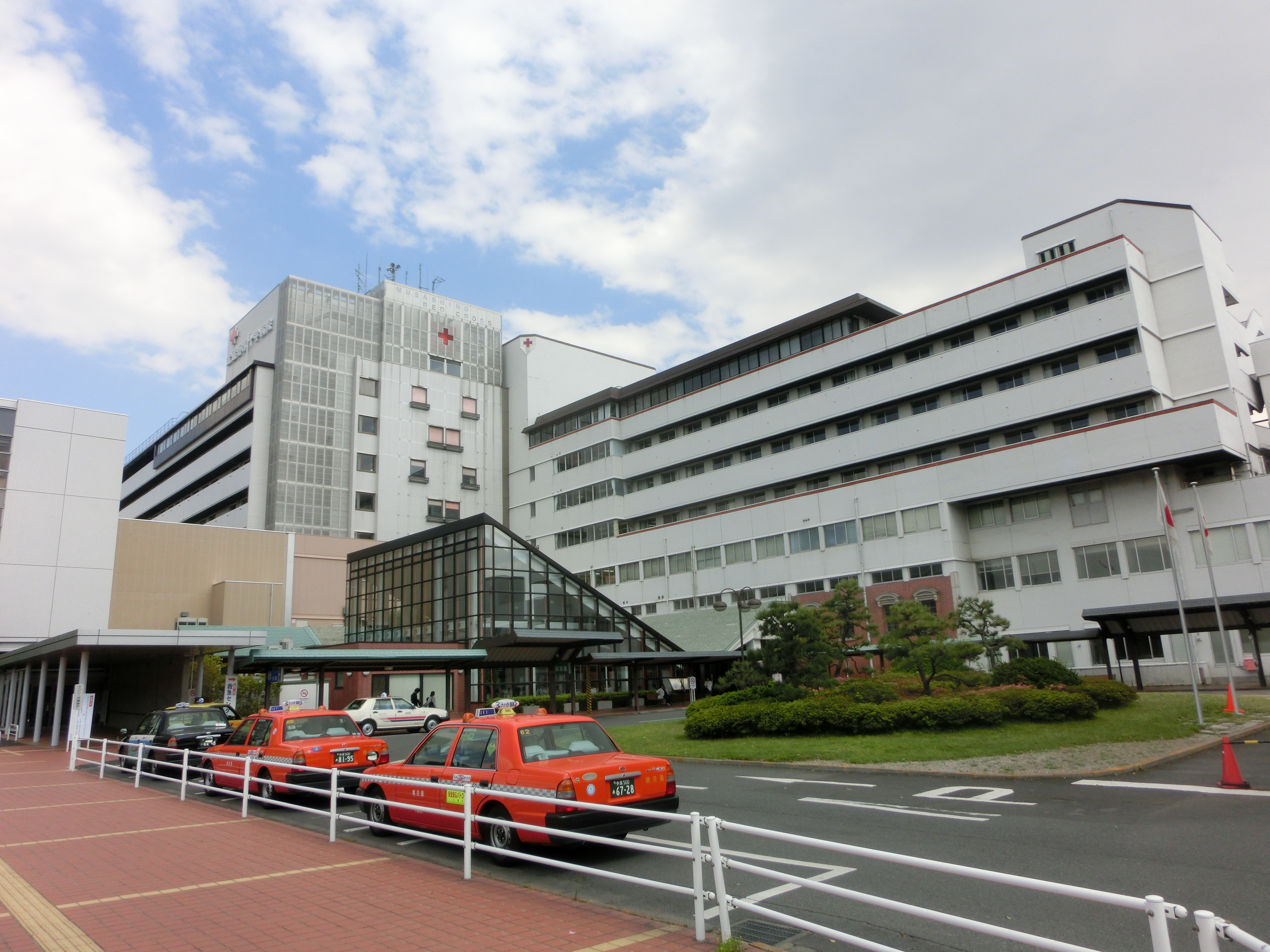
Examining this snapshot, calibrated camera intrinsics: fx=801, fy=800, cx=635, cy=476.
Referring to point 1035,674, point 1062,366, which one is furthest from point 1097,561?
point 1035,674

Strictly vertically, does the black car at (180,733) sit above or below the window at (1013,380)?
below

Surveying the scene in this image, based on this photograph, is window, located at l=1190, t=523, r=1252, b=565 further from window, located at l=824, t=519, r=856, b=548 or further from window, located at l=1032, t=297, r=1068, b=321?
window, located at l=824, t=519, r=856, b=548

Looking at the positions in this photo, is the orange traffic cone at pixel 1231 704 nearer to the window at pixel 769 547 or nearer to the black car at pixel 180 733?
the black car at pixel 180 733

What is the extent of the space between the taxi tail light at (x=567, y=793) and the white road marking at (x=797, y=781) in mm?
6968

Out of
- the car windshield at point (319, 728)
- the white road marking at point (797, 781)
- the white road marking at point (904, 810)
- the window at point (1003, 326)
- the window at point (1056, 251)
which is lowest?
the white road marking at point (797, 781)

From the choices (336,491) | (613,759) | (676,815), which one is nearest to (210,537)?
(336,491)

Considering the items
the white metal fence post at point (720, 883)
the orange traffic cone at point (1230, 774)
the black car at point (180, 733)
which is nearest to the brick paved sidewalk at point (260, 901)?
the white metal fence post at point (720, 883)

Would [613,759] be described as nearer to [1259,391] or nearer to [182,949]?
[182,949]

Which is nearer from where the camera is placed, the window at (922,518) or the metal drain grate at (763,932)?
the metal drain grate at (763,932)

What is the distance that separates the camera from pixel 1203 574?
36844mm

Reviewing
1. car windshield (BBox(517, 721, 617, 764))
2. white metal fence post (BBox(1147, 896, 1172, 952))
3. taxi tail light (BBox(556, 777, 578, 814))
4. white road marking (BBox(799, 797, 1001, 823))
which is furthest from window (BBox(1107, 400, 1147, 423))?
white metal fence post (BBox(1147, 896, 1172, 952))

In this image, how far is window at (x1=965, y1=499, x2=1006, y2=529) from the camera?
144 ft

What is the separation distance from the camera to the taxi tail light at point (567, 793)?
819cm

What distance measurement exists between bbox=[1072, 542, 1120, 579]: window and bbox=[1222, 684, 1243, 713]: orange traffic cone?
59.0 feet
